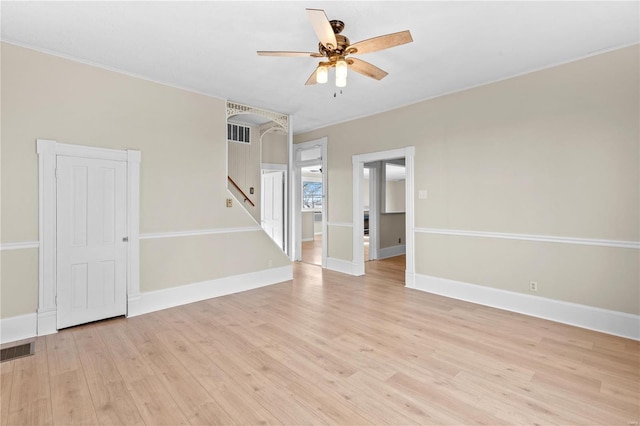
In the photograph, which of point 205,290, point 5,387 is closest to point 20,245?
point 5,387

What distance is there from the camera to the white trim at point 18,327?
3018 millimetres

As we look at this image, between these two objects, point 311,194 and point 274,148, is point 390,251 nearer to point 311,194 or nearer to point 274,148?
point 274,148

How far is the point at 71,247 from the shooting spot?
337cm

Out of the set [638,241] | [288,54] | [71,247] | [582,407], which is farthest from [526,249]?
[71,247]

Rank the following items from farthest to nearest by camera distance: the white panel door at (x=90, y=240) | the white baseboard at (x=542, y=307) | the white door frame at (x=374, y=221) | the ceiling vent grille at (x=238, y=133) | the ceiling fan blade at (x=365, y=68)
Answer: the white door frame at (x=374, y=221), the ceiling vent grille at (x=238, y=133), the white panel door at (x=90, y=240), the white baseboard at (x=542, y=307), the ceiling fan blade at (x=365, y=68)

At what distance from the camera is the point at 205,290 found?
4.39 m

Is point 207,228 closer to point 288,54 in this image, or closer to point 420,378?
point 288,54

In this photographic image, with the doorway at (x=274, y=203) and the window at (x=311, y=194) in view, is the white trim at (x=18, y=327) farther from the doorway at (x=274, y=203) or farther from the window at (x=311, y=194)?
the window at (x=311, y=194)

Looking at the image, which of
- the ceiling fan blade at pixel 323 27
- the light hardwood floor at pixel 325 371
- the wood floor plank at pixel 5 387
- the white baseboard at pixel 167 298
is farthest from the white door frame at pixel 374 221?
the wood floor plank at pixel 5 387

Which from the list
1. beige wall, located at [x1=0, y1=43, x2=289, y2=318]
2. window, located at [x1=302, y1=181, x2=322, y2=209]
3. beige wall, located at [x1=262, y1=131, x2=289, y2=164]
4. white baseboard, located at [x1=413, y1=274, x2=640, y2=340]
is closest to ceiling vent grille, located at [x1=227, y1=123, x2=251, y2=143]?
beige wall, located at [x1=262, y1=131, x2=289, y2=164]

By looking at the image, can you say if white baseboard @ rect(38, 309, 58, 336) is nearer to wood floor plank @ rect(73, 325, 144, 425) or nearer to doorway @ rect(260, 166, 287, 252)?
wood floor plank @ rect(73, 325, 144, 425)

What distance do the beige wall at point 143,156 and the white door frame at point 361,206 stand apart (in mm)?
1432

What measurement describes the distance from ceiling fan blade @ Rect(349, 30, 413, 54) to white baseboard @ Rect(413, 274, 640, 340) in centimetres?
326

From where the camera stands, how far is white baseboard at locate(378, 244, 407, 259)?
24.4ft
